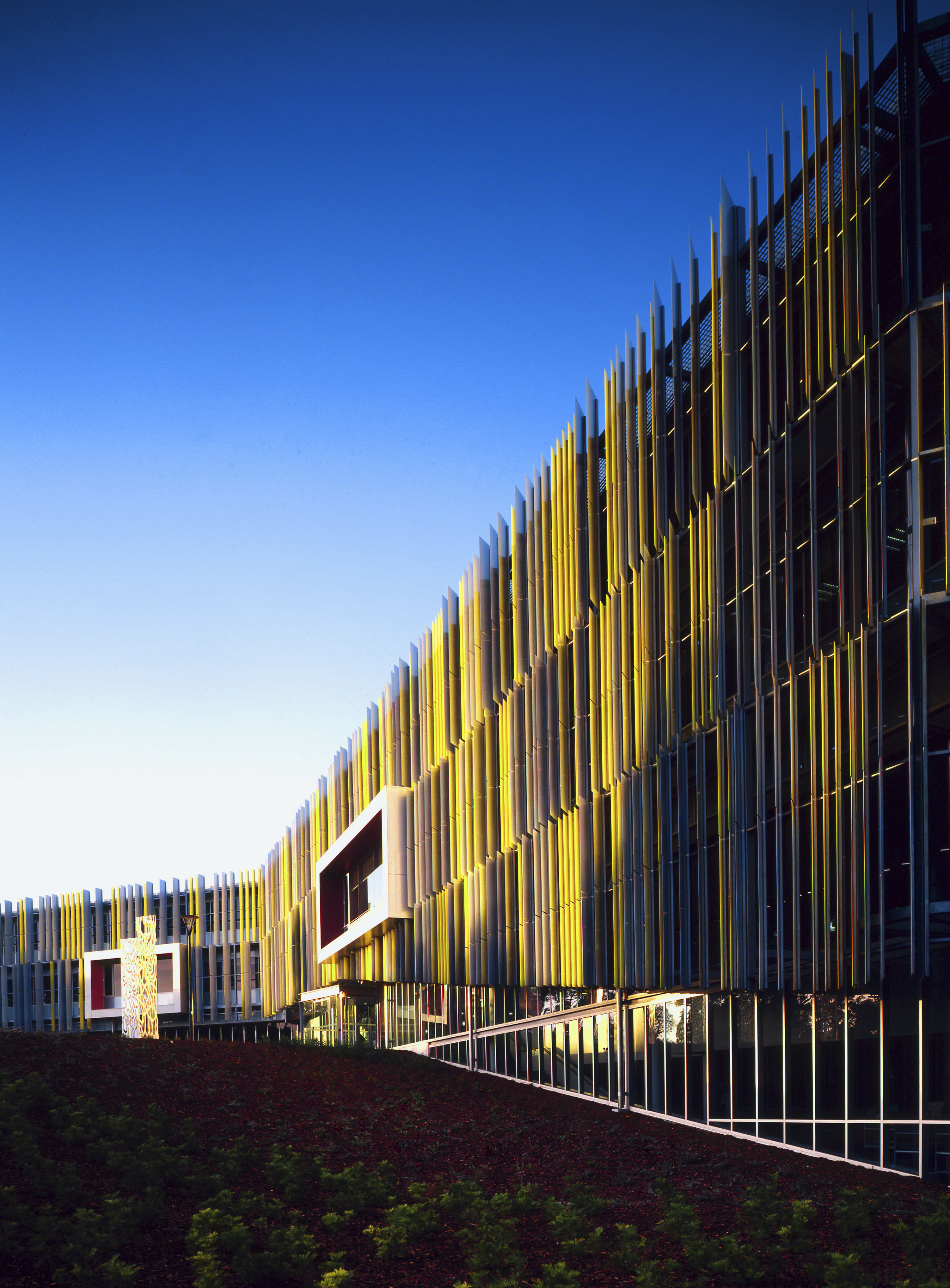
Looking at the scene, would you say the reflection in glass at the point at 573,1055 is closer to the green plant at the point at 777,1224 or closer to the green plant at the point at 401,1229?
the green plant at the point at 777,1224

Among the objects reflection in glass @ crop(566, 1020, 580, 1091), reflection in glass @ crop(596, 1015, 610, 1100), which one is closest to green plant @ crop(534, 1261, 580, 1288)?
reflection in glass @ crop(596, 1015, 610, 1100)

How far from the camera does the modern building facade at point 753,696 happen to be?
19484 mm

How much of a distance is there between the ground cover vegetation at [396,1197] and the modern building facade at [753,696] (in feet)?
8.19

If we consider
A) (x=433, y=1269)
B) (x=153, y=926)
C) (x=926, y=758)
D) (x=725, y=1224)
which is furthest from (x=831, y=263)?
(x=153, y=926)

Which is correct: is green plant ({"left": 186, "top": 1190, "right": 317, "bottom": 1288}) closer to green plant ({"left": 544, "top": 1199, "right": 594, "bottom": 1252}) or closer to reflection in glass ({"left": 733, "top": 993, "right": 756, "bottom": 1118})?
green plant ({"left": 544, "top": 1199, "right": 594, "bottom": 1252})

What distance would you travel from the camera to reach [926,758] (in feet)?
60.3

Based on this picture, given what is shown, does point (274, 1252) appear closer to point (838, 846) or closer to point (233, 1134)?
point (233, 1134)

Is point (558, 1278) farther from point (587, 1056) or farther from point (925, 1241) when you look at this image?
point (587, 1056)

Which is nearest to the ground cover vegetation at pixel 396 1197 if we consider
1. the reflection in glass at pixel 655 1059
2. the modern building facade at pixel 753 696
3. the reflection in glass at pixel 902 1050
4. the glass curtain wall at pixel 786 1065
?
the glass curtain wall at pixel 786 1065

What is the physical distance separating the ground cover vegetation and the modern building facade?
2496 mm

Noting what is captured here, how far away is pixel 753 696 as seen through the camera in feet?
75.5

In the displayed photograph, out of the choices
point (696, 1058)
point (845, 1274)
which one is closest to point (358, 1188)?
point (845, 1274)

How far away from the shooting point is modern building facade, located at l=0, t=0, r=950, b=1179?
1948 cm

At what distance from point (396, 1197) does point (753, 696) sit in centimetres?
1103
